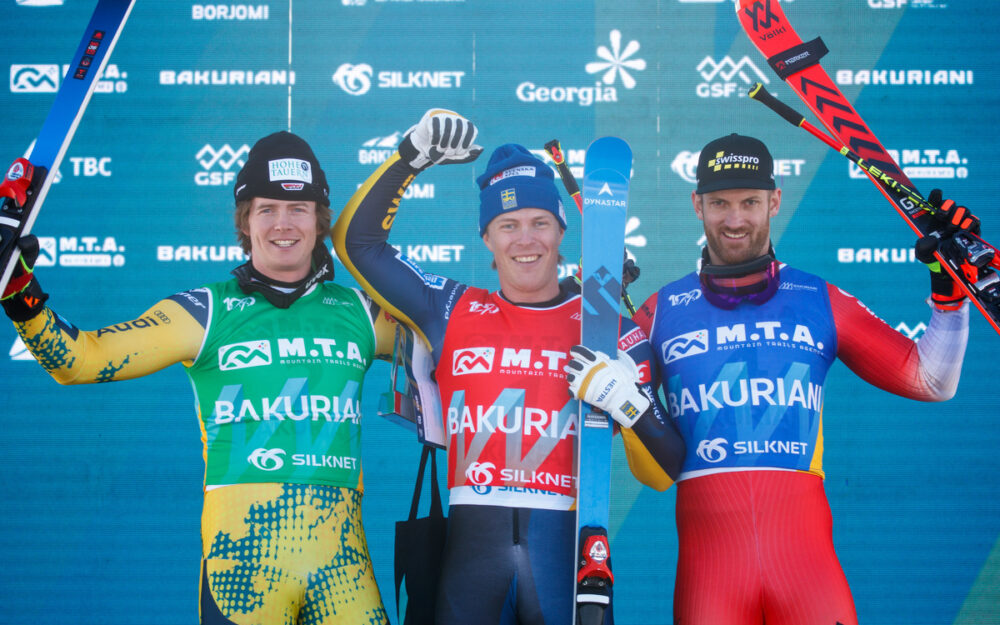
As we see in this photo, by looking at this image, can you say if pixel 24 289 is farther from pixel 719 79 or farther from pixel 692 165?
pixel 719 79

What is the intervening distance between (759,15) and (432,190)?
1.94 m

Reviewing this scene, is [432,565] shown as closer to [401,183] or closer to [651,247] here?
[401,183]

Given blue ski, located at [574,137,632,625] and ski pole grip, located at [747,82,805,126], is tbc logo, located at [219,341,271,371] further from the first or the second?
ski pole grip, located at [747,82,805,126]

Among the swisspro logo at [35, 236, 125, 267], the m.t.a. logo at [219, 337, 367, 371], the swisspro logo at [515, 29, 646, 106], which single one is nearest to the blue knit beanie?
the m.t.a. logo at [219, 337, 367, 371]

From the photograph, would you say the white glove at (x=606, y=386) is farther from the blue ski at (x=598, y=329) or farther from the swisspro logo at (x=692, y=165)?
the swisspro logo at (x=692, y=165)

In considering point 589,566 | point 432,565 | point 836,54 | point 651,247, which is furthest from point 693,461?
point 836,54

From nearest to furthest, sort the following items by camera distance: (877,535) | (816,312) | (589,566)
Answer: (589,566) → (816,312) → (877,535)

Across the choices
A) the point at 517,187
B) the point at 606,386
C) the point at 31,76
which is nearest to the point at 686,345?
the point at 606,386

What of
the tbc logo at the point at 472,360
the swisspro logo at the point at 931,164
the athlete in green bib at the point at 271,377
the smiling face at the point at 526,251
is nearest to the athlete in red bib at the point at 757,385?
the smiling face at the point at 526,251

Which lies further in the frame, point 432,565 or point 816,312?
point 816,312

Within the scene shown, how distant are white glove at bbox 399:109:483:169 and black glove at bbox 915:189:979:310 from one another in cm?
131

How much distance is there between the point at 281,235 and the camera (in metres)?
2.64

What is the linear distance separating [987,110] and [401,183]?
10.4 feet

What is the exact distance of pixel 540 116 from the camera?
175 inches
